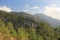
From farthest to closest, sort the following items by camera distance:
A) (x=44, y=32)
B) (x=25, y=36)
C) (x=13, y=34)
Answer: (x=44, y=32)
(x=25, y=36)
(x=13, y=34)

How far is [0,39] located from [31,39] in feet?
72.8

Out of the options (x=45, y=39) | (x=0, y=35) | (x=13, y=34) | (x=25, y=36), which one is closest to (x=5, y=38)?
(x=0, y=35)

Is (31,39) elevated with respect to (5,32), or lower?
lower

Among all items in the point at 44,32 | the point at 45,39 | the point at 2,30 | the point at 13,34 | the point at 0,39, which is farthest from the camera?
the point at 44,32

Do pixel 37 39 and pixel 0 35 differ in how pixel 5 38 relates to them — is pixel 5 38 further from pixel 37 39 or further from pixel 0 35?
pixel 37 39

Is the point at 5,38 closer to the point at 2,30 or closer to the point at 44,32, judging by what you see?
the point at 2,30

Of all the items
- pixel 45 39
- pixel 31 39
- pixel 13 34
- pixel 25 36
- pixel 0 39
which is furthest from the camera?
pixel 45 39

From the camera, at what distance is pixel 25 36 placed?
6019 centimetres

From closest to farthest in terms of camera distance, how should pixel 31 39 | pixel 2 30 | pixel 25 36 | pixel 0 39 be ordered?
pixel 0 39 → pixel 2 30 → pixel 25 36 → pixel 31 39

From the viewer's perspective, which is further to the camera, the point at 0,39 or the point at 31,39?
the point at 31,39

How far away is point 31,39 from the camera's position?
64500 millimetres

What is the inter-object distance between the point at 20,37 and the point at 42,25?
35.5 m

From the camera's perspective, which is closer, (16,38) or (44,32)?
(16,38)

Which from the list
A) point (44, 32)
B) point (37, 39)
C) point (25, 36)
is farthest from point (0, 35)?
point (44, 32)
